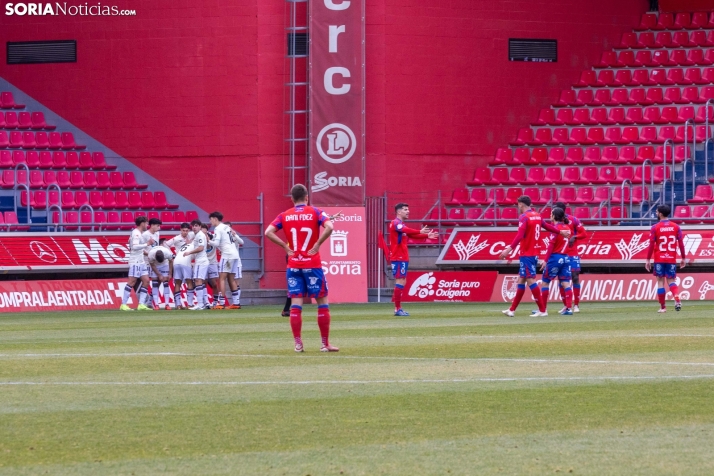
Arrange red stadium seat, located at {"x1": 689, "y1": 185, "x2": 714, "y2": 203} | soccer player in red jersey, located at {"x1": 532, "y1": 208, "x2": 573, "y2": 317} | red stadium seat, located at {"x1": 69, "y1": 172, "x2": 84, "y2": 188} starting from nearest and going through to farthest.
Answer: soccer player in red jersey, located at {"x1": 532, "y1": 208, "x2": 573, "y2": 317}, red stadium seat, located at {"x1": 689, "y1": 185, "x2": 714, "y2": 203}, red stadium seat, located at {"x1": 69, "y1": 172, "x2": 84, "y2": 188}

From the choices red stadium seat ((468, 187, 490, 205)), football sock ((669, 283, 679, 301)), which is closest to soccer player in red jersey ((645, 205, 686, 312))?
football sock ((669, 283, 679, 301))

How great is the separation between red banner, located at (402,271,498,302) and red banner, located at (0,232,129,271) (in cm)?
716

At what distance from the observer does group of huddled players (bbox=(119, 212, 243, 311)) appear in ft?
88.6

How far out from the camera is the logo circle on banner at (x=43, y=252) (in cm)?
2833

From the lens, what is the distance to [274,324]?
2027 centimetres

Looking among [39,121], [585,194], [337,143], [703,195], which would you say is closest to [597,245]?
[585,194]

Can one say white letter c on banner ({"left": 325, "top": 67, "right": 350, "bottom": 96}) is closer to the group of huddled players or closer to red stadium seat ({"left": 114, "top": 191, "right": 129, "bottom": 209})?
the group of huddled players

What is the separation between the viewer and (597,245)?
95.1 feet

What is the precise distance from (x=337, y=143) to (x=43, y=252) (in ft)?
25.9

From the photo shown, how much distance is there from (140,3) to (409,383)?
24.7 meters

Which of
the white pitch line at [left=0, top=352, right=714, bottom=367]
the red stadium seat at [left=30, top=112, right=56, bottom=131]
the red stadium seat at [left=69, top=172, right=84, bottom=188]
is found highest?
the red stadium seat at [left=30, top=112, right=56, bottom=131]

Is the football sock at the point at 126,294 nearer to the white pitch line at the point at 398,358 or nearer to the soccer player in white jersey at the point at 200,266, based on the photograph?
the soccer player in white jersey at the point at 200,266

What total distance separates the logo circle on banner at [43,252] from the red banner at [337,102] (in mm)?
6720

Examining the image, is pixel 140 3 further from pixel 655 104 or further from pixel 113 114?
pixel 655 104
